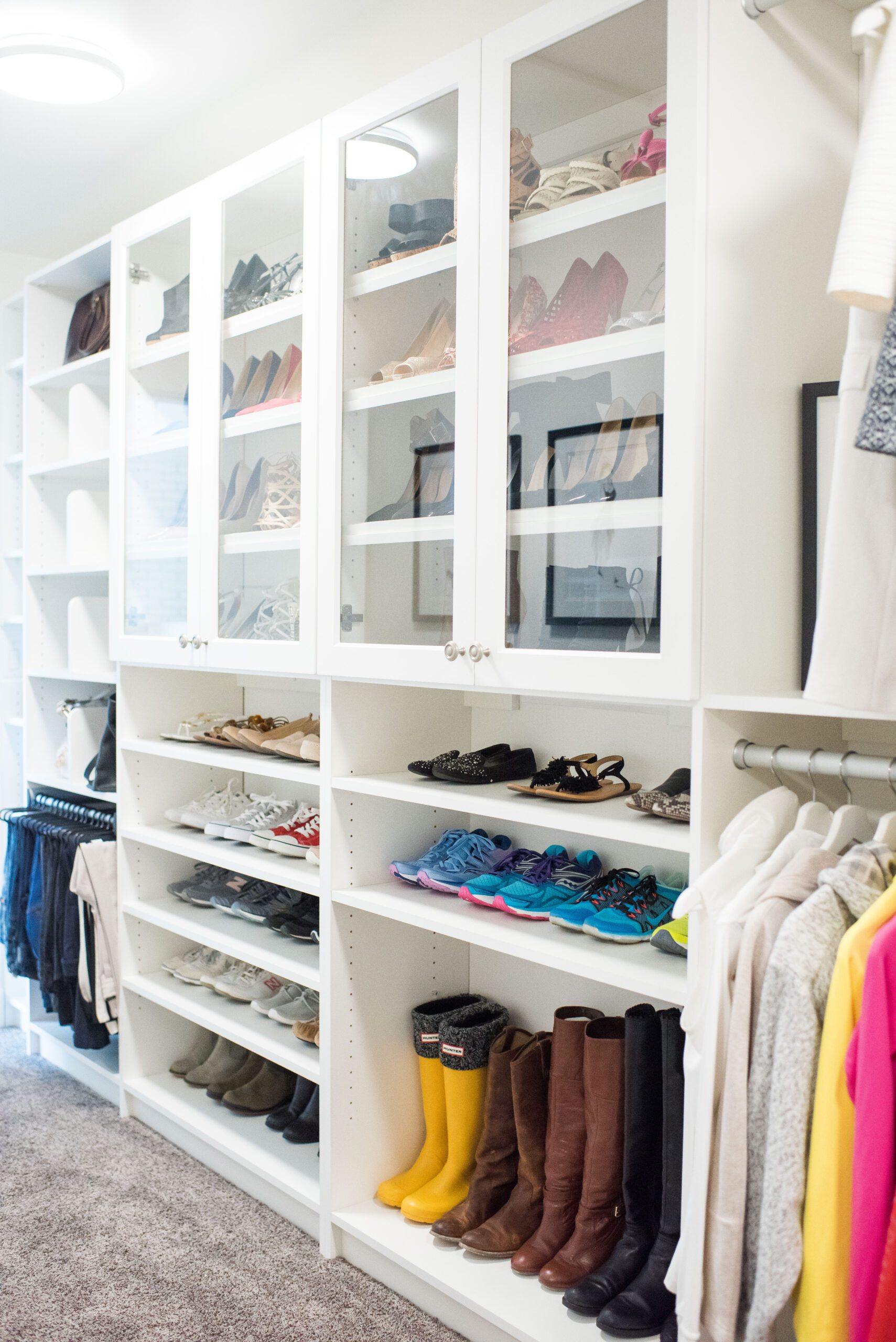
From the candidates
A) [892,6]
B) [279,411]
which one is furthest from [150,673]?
[892,6]

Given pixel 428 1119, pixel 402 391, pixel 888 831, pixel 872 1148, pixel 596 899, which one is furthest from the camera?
pixel 428 1119

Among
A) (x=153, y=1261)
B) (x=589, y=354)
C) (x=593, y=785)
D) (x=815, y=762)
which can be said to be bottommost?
(x=153, y=1261)

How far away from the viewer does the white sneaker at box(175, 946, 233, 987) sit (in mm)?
2900

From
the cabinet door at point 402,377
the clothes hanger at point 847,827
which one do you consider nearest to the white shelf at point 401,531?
the cabinet door at point 402,377

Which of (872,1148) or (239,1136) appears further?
(239,1136)

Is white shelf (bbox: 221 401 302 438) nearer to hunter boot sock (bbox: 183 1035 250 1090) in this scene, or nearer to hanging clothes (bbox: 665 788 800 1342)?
hanging clothes (bbox: 665 788 800 1342)

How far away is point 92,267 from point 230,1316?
2867mm

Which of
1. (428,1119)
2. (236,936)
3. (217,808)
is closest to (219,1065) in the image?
(236,936)

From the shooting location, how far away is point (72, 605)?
3340 mm

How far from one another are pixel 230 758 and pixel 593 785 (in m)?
1.03

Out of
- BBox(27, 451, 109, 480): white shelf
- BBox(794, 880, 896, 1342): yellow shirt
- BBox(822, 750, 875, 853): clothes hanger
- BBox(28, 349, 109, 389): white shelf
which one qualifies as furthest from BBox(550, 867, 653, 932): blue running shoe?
BBox(28, 349, 109, 389): white shelf

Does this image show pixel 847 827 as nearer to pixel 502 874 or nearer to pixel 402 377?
pixel 502 874

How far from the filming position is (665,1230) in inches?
68.6

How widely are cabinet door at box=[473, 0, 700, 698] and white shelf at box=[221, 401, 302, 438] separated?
0.63 m
